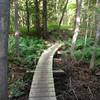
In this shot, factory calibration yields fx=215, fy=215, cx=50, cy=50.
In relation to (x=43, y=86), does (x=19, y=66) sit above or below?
below

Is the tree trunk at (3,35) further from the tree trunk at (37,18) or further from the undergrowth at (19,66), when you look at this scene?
the tree trunk at (37,18)

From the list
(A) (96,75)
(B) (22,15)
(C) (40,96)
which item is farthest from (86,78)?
(B) (22,15)

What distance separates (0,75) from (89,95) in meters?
5.34

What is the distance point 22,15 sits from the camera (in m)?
26.6

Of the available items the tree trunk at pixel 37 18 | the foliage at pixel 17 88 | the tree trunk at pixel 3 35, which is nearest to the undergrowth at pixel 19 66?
the foliage at pixel 17 88

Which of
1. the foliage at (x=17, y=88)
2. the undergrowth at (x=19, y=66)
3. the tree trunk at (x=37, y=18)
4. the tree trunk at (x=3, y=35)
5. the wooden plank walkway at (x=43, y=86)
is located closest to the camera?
the tree trunk at (x=3, y=35)

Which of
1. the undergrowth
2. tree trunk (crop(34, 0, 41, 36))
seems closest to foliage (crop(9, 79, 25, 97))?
the undergrowth

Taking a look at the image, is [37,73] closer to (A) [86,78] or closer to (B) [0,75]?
(A) [86,78]

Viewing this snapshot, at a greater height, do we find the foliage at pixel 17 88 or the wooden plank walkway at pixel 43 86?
the wooden plank walkway at pixel 43 86

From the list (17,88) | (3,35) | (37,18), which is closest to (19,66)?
(17,88)

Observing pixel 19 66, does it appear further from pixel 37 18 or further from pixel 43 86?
pixel 37 18

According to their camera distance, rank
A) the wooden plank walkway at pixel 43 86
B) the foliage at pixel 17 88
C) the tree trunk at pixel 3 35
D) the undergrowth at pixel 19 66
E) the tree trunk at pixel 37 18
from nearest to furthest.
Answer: the tree trunk at pixel 3 35 < the wooden plank walkway at pixel 43 86 < the foliage at pixel 17 88 < the undergrowth at pixel 19 66 < the tree trunk at pixel 37 18

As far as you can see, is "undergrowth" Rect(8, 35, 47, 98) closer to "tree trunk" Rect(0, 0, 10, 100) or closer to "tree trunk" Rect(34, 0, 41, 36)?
"tree trunk" Rect(0, 0, 10, 100)

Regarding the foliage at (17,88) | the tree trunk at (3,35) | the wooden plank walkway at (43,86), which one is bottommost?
the foliage at (17,88)
